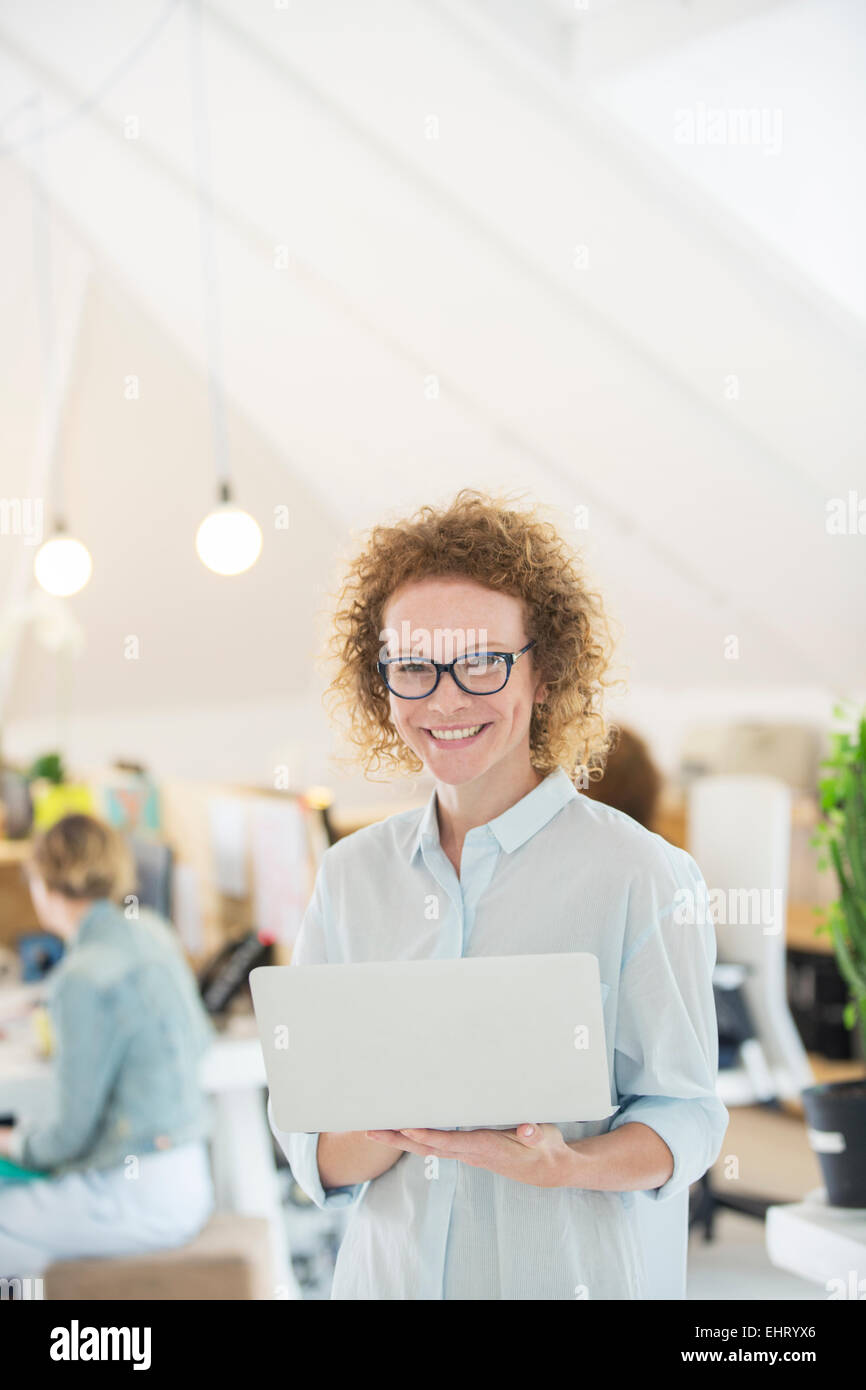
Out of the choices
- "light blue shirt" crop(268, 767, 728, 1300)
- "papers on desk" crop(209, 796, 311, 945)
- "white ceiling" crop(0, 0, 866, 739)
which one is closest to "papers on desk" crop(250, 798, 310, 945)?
"papers on desk" crop(209, 796, 311, 945)

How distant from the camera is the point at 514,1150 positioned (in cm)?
109

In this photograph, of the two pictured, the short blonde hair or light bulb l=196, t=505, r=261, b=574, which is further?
light bulb l=196, t=505, r=261, b=574

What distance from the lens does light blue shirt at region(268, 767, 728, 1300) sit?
46.0 inches

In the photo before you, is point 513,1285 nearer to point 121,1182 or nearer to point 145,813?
point 121,1182

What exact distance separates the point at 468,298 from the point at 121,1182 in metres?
3.02

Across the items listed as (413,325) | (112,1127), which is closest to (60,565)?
(413,325)

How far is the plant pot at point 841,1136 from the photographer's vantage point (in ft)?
5.95

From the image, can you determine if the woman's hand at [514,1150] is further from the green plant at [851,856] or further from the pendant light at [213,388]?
the pendant light at [213,388]

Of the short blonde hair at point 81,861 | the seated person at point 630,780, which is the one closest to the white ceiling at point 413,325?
the seated person at point 630,780

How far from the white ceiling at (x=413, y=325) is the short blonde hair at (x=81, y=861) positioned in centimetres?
132

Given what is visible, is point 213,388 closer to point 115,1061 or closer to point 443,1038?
point 115,1061

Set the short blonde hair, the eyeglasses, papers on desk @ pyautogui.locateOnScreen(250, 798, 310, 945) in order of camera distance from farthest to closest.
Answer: papers on desk @ pyautogui.locateOnScreen(250, 798, 310, 945), the short blonde hair, the eyeglasses

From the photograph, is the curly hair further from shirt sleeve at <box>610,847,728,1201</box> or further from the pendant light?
the pendant light

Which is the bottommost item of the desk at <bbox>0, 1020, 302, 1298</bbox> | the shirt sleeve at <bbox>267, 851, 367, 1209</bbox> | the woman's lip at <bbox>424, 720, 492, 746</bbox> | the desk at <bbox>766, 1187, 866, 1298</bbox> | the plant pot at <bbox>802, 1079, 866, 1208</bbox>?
the desk at <bbox>0, 1020, 302, 1298</bbox>
